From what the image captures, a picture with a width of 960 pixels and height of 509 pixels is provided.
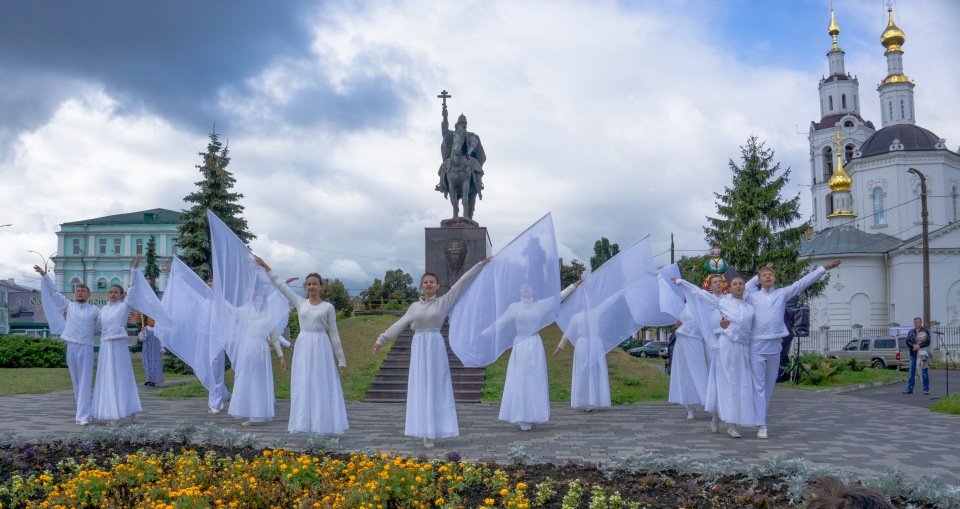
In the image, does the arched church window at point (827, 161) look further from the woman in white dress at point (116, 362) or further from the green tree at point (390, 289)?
the woman in white dress at point (116, 362)

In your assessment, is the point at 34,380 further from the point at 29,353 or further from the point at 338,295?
the point at 338,295

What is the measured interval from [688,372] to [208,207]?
28.2m

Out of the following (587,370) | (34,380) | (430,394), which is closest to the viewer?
(430,394)

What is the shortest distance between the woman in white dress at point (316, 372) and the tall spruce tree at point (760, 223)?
36.3 meters

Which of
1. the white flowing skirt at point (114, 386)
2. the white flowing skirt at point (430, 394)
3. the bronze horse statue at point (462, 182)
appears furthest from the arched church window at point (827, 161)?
the white flowing skirt at point (114, 386)

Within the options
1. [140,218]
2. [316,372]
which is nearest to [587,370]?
[316,372]

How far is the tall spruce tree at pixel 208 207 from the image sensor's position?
1452 inches

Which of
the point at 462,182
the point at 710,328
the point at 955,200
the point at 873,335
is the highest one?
the point at 955,200

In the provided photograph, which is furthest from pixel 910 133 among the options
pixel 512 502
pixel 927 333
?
pixel 512 502

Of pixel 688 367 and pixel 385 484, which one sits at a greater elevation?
pixel 688 367

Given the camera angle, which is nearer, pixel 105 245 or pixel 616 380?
pixel 616 380

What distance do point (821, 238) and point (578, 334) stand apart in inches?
2354

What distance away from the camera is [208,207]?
37.0 meters

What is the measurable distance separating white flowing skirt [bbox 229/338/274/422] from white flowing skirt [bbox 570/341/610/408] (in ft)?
17.1
